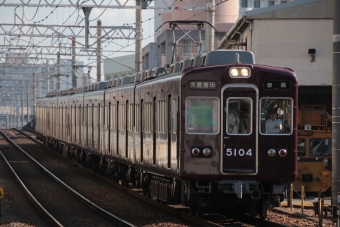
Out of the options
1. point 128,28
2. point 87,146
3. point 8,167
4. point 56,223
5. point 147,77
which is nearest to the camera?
point 56,223

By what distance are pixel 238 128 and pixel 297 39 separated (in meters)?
9.94

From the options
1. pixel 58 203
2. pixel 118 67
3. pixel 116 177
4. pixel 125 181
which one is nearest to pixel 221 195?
pixel 58 203

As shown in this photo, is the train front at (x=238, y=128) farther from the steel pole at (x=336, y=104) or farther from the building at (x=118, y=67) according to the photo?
the building at (x=118, y=67)

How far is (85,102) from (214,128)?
14.6 metres

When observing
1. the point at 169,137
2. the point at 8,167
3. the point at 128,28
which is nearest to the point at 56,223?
the point at 169,137

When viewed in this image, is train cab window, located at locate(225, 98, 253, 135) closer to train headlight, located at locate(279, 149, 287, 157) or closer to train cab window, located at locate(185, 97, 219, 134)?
train cab window, located at locate(185, 97, 219, 134)

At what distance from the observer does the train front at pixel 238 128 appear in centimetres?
1248

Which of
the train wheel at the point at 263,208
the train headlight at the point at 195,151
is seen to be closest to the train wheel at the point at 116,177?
the train wheel at the point at 263,208

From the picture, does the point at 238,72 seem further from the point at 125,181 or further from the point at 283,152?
the point at 125,181

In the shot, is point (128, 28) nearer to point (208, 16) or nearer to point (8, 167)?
point (8, 167)

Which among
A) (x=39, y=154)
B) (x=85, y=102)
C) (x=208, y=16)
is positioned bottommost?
(x=39, y=154)

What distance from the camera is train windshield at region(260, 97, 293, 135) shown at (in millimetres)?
12602

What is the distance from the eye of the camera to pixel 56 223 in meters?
13.3

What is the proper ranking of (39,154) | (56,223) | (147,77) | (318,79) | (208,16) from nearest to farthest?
(56,223)
(147,77)
(208,16)
(318,79)
(39,154)
